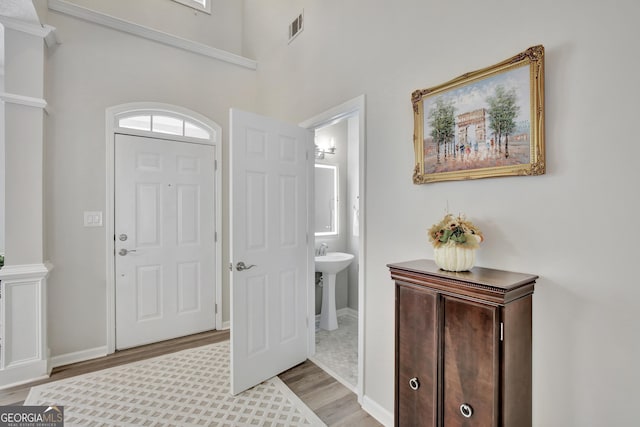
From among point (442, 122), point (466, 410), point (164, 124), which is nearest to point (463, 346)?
point (466, 410)

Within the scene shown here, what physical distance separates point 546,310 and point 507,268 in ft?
0.70

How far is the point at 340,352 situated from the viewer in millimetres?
2939

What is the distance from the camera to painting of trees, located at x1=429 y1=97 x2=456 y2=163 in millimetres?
1591

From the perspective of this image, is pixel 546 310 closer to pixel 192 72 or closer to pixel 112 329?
pixel 112 329

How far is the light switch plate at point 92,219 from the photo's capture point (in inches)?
111

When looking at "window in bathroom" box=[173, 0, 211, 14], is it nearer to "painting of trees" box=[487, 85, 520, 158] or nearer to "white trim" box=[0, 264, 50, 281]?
"white trim" box=[0, 264, 50, 281]

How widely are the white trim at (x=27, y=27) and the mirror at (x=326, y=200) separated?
8.82 feet

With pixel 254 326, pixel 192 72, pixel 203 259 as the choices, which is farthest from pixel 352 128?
pixel 254 326

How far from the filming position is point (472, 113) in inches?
59.0

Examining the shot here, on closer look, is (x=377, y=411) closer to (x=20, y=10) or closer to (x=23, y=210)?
(x=23, y=210)

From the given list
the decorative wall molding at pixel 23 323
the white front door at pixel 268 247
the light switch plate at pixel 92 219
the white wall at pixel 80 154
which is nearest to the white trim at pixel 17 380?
the decorative wall molding at pixel 23 323

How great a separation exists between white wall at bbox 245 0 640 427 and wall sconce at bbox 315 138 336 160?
6.17 ft

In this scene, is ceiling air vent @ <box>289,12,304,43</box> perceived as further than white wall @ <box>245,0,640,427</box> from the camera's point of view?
Yes

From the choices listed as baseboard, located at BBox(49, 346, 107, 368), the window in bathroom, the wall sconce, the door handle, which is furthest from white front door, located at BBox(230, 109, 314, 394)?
the window in bathroom
